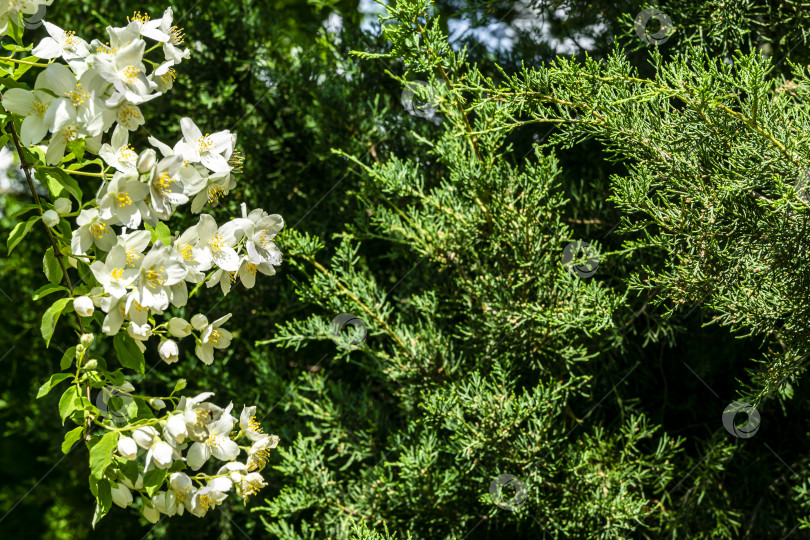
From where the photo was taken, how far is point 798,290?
1.06 metres

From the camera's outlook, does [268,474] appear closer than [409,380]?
No

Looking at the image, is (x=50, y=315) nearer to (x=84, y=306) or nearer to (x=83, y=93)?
(x=84, y=306)

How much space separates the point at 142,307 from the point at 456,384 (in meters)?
0.73

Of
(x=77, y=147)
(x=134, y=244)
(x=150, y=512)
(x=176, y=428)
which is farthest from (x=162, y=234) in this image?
(x=150, y=512)

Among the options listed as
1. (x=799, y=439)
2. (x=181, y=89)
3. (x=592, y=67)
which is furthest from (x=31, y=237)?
(x=799, y=439)

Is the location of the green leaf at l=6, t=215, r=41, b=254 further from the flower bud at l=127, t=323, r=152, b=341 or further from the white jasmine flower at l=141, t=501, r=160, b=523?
the white jasmine flower at l=141, t=501, r=160, b=523

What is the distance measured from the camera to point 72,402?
2.80 feet

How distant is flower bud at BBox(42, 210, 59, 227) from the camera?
0.85 meters

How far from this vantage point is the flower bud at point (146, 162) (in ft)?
2.62

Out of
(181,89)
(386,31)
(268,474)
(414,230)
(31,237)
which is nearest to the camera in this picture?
(386,31)

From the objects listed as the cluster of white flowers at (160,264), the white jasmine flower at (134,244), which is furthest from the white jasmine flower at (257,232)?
the white jasmine flower at (134,244)

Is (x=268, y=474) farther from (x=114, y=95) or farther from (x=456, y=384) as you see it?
(x=114, y=95)

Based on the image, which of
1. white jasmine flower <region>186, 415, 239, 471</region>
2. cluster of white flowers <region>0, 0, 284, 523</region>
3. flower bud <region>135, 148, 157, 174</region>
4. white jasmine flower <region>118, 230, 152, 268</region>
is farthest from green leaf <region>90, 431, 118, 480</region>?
flower bud <region>135, 148, 157, 174</region>

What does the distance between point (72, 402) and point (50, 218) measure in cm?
24
